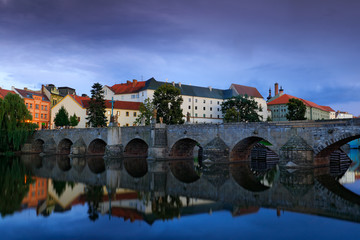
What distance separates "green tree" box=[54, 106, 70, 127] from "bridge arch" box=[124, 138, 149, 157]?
26109 millimetres

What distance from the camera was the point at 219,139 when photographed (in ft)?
104

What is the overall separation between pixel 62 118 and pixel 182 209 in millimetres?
55981

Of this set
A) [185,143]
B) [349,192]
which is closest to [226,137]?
[185,143]

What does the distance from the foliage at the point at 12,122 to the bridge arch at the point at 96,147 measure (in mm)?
10287

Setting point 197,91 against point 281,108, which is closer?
point 197,91

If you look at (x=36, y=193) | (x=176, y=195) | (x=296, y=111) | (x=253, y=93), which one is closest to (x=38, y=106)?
(x=296, y=111)

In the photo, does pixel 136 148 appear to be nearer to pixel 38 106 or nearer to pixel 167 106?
pixel 167 106

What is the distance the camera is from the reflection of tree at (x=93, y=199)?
12086 millimetres

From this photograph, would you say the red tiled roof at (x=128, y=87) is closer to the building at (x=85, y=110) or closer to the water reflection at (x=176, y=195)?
the building at (x=85, y=110)

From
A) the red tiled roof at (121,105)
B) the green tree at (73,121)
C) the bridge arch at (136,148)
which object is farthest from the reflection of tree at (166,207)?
the red tiled roof at (121,105)

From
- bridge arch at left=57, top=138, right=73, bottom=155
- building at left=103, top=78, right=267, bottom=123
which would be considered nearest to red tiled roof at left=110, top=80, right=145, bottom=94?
building at left=103, top=78, right=267, bottom=123

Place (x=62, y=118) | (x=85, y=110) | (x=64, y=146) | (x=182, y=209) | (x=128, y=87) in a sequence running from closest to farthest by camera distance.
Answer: (x=182, y=209)
(x=64, y=146)
(x=62, y=118)
(x=85, y=110)
(x=128, y=87)

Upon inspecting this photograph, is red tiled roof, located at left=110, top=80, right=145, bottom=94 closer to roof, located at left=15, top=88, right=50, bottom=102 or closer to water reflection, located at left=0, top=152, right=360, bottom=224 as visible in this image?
roof, located at left=15, top=88, right=50, bottom=102

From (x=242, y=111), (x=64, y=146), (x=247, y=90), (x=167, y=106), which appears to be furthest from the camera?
(x=247, y=90)
